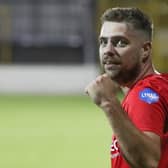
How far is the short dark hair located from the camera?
3.95 metres

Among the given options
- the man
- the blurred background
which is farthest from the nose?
the blurred background

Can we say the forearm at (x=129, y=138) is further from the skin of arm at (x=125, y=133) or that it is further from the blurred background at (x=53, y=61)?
the blurred background at (x=53, y=61)

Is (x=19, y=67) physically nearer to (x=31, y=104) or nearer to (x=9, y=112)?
(x=31, y=104)

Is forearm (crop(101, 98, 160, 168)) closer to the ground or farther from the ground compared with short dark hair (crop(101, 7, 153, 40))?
closer to the ground

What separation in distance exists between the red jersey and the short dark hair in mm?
246

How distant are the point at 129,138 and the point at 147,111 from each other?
231 millimetres

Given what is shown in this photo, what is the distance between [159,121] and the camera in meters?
3.69

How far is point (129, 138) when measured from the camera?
351 cm

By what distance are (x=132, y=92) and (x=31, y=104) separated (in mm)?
14063

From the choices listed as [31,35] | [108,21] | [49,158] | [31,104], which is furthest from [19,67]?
[108,21]

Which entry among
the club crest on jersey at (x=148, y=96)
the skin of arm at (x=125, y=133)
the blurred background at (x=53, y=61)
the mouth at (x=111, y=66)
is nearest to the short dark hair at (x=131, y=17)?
the mouth at (x=111, y=66)

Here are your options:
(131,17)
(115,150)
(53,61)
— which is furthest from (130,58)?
(53,61)

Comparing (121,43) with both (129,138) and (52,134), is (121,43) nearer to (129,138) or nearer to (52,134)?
(129,138)

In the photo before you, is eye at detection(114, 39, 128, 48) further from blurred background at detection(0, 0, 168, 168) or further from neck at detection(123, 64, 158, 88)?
blurred background at detection(0, 0, 168, 168)
